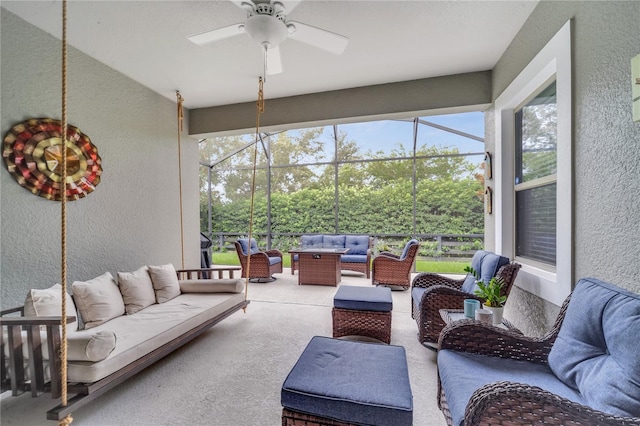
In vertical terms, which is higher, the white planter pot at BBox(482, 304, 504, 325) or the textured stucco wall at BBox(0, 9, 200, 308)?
the textured stucco wall at BBox(0, 9, 200, 308)

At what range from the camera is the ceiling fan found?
1.85 meters

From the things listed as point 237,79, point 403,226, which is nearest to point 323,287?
point 403,226

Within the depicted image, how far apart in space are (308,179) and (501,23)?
565 centimetres

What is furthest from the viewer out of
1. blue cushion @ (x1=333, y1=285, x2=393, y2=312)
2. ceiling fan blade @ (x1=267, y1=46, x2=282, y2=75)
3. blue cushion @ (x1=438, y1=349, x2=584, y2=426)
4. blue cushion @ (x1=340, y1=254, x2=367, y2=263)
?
blue cushion @ (x1=340, y1=254, x2=367, y2=263)

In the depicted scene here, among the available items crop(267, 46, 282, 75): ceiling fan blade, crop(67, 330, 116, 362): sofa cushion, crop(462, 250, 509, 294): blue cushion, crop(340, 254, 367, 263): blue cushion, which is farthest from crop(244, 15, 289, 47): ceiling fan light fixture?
crop(340, 254, 367, 263): blue cushion

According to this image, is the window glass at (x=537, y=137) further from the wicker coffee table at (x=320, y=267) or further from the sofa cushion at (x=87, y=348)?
the sofa cushion at (x=87, y=348)

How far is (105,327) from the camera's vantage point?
7.57 ft

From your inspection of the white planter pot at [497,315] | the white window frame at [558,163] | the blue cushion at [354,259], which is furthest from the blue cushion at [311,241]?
the white planter pot at [497,315]

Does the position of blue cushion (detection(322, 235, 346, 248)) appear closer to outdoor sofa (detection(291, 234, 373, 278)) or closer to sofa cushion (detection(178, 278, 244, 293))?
outdoor sofa (detection(291, 234, 373, 278))

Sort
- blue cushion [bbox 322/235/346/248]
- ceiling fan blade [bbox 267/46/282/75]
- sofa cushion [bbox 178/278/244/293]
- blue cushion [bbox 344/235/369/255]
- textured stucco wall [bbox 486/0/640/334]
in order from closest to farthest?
textured stucco wall [bbox 486/0/640/334] → ceiling fan blade [bbox 267/46/282/75] → sofa cushion [bbox 178/278/244/293] → blue cushion [bbox 344/235/369/255] → blue cushion [bbox 322/235/346/248]

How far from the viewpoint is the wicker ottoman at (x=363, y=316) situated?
268 centimetres

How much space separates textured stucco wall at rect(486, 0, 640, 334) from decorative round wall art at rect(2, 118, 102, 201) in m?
3.84

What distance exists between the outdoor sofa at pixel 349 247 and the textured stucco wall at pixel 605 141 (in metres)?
3.93

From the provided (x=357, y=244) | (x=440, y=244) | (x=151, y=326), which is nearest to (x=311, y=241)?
(x=357, y=244)
